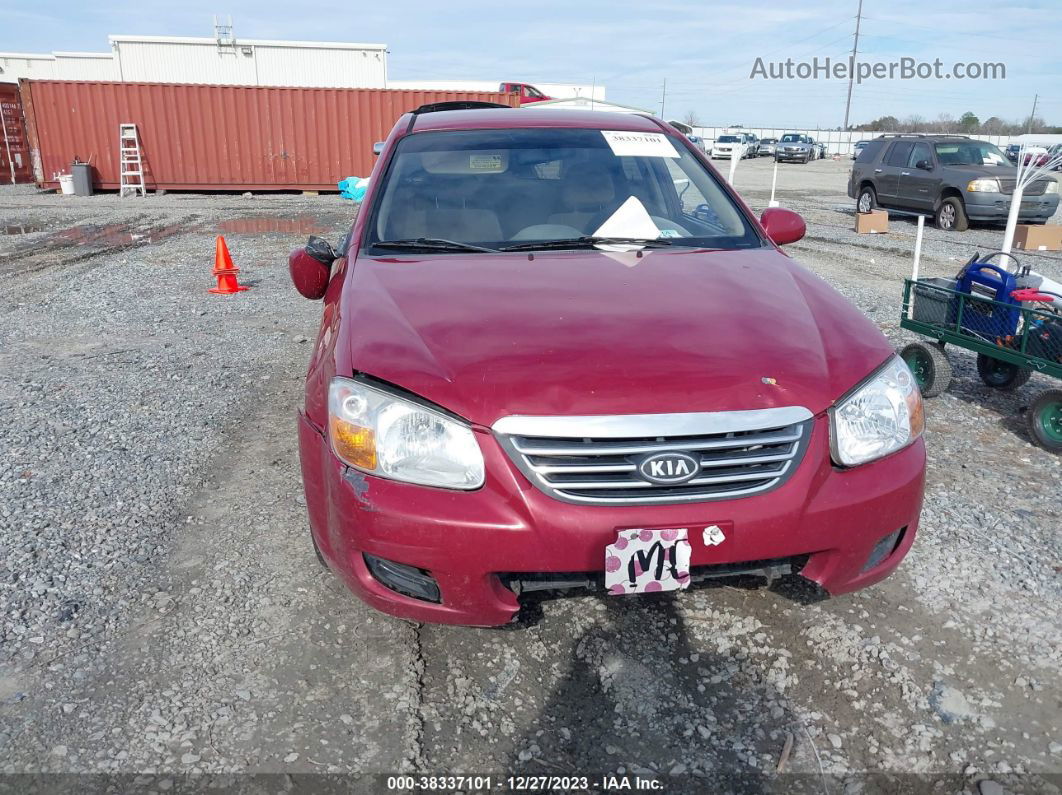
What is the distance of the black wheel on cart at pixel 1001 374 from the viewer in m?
5.14

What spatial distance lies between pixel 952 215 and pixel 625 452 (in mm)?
14773

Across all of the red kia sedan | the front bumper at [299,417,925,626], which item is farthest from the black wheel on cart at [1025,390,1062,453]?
the front bumper at [299,417,925,626]

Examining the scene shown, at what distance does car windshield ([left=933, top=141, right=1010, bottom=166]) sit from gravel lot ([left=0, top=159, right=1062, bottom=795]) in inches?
495

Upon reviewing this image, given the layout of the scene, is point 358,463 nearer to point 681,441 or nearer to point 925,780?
point 681,441

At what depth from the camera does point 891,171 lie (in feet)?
51.8

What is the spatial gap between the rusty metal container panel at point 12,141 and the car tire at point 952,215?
24769mm

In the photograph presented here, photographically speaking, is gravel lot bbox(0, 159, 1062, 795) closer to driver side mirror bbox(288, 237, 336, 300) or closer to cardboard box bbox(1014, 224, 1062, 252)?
driver side mirror bbox(288, 237, 336, 300)

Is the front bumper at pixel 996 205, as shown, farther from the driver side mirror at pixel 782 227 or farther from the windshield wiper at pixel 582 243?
the windshield wiper at pixel 582 243

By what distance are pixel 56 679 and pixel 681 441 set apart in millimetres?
1994

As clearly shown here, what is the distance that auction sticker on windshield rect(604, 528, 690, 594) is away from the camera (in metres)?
2.04

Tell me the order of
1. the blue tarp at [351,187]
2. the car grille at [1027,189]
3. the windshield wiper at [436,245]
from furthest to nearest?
the blue tarp at [351,187] < the car grille at [1027,189] < the windshield wiper at [436,245]

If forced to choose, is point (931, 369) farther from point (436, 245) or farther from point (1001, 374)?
point (436, 245)

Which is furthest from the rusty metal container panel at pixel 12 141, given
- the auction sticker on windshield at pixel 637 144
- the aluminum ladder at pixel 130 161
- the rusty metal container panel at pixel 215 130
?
the auction sticker on windshield at pixel 637 144

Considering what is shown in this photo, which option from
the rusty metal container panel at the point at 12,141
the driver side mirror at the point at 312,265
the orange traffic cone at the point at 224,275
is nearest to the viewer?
the driver side mirror at the point at 312,265
